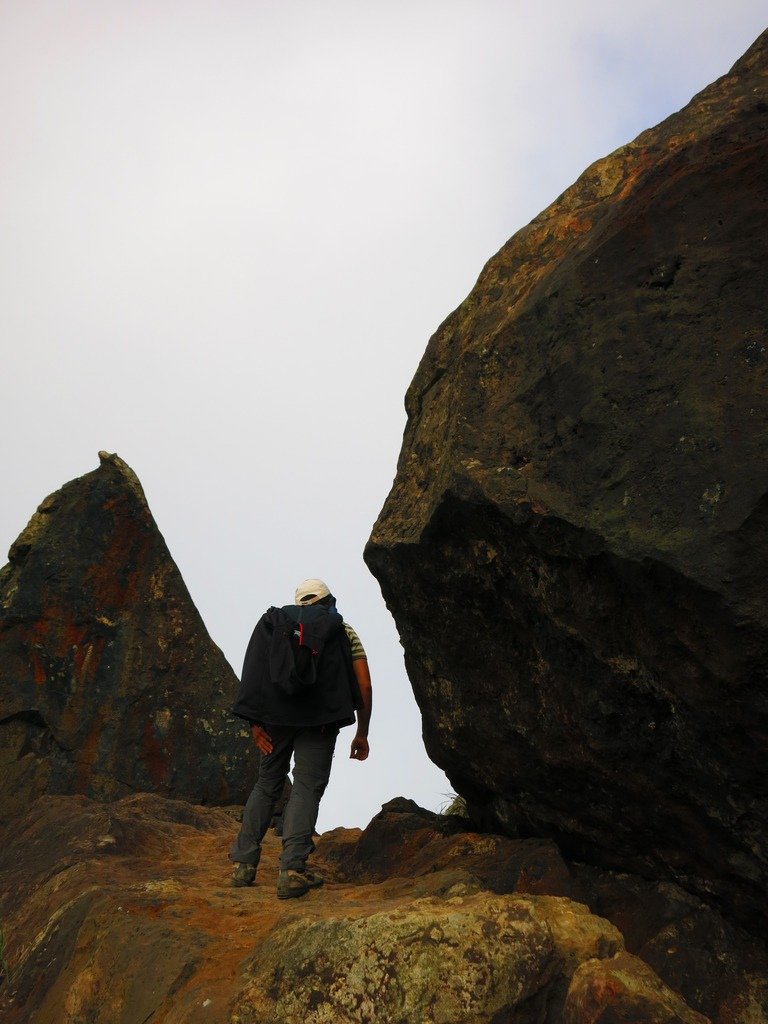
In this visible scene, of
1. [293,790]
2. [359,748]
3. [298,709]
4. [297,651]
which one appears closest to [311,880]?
[293,790]

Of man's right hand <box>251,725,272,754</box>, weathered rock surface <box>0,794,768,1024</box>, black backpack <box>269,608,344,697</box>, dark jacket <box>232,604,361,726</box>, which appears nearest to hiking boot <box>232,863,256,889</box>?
weathered rock surface <box>0,794,768,1024</box>

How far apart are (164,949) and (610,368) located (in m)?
4.08

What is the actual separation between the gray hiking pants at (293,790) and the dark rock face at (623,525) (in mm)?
916

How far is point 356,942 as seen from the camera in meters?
5.00

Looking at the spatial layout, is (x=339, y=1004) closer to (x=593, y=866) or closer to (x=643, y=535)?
(x=593, y=866)

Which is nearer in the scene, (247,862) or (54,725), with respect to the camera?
(247,862)

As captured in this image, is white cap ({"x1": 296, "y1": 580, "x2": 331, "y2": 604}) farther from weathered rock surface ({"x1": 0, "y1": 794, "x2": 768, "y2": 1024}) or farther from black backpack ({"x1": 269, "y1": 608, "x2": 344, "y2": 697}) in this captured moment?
weathered rock surface ({"x1": 0, "y1": 794, "x2": 768, "y2": 1024})

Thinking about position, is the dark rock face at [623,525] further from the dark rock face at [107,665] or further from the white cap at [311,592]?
the dark rock face at [107,665]

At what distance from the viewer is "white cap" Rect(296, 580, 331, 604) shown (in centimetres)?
769

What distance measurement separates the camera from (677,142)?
260 inches

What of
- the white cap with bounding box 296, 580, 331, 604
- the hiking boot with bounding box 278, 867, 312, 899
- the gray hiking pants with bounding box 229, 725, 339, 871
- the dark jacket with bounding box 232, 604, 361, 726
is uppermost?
the white cap with bounding box 296, 580, 331, 604

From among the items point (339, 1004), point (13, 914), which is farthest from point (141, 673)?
point (339, 1004)

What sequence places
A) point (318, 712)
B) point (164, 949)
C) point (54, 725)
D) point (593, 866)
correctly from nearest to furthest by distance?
1. point (164, 949)
2. point (593, 866)
3. point (318, 712)
4. point (54, 725)

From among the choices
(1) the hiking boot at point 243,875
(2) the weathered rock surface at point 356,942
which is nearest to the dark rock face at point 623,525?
(2) the weathered rock surface at point 356,942
